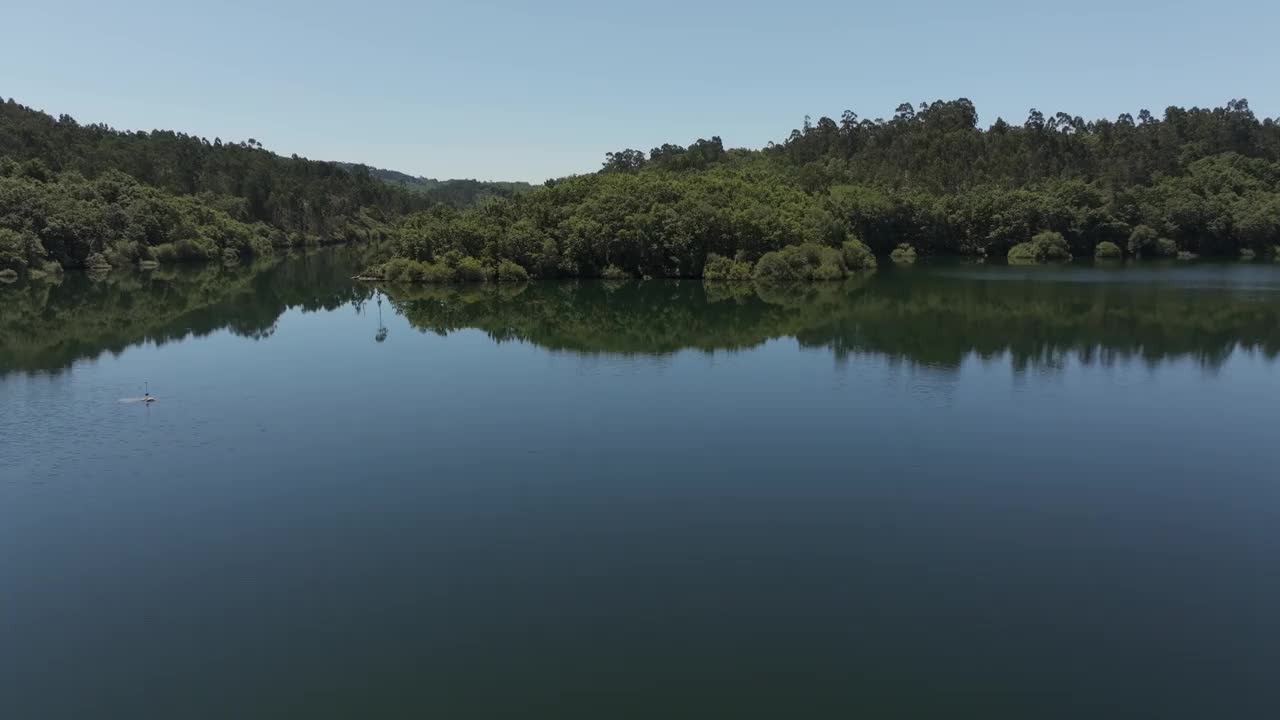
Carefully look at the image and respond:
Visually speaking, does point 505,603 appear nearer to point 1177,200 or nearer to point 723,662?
point 723,662

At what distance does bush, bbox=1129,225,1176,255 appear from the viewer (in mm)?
108875

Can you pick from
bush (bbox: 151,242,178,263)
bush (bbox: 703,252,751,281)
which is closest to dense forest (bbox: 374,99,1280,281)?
bush (bbox: 703,252,751,281)

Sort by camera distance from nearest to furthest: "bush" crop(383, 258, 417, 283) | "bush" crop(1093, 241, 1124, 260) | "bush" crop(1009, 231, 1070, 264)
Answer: "bush" crop(383, 258, 417, 283) → "bush" crop(1009, 231, 1070, 264) → "bush" crop(1093, 241, 1124, 260)

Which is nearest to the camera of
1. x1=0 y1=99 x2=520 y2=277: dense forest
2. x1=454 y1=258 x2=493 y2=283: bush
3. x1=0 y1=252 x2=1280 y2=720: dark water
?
x1=0 y1=252 x2=1280 y2=720: dark water

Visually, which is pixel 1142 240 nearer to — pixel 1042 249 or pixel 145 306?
pixel 1042 249

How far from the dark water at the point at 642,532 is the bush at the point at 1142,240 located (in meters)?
73.1

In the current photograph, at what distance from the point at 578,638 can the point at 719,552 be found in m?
4.95

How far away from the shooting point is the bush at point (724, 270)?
8338 centimetres

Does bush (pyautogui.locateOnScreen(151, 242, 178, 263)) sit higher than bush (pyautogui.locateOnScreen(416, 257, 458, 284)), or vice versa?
bush (pyautogui.locateOnScreen(151, 242, 178, 263))

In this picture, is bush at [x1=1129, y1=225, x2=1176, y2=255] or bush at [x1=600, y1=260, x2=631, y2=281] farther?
bush at [x1=1129, y1=225, x2=1176, y2=255]

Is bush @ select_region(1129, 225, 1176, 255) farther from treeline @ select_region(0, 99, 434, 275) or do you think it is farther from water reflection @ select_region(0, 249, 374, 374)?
treeline @ select_region(0, 99, 434, 275)

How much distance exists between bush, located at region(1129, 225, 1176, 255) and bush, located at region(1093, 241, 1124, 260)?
5.60 feet

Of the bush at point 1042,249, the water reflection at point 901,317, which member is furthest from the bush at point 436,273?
the bush at point 1042,249

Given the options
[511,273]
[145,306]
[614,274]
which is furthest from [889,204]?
[145,306]
